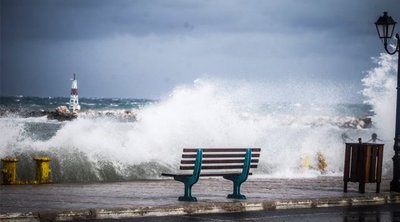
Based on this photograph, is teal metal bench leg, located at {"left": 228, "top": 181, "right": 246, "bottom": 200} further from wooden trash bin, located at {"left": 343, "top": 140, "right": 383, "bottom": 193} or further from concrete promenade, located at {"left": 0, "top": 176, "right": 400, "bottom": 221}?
wooden trash bin, located at {"left": 343, "top": 140, "right": 383, "bottom": 193}

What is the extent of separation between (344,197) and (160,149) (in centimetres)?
1428

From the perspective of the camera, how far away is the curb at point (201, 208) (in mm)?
13055

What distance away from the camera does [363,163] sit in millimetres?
18922

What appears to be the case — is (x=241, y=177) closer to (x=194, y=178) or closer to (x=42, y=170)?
(x=194, y=178)

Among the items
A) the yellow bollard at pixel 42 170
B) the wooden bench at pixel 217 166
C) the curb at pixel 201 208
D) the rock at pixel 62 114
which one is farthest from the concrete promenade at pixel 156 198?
the rock at pixel 62 114

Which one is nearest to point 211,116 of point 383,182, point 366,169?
point 383,182

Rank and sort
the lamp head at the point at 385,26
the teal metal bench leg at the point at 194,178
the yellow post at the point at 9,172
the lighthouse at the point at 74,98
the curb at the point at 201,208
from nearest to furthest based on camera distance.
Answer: the curb at the point at 201,208, the teal metal bench leg at the point at 194,178, the yellow post at the point at 9,172, the lamp head at the point at 385,26, the lighthouse at the point at 74,98

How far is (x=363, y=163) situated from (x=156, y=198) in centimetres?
523

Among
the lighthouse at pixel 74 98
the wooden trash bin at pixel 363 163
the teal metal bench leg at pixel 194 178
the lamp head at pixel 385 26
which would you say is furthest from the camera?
the lighthouse at pixel 74 98

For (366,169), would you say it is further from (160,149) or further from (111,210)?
(160,149)

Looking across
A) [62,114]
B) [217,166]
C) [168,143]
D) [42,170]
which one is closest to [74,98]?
[62,114]

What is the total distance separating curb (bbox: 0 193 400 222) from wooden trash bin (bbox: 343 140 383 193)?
617 mm

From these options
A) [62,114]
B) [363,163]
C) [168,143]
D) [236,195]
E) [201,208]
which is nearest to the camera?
[201,208]

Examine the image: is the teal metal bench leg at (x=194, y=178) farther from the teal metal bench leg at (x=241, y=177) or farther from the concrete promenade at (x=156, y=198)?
the teal metal bench leg at (x=241, y=177)
